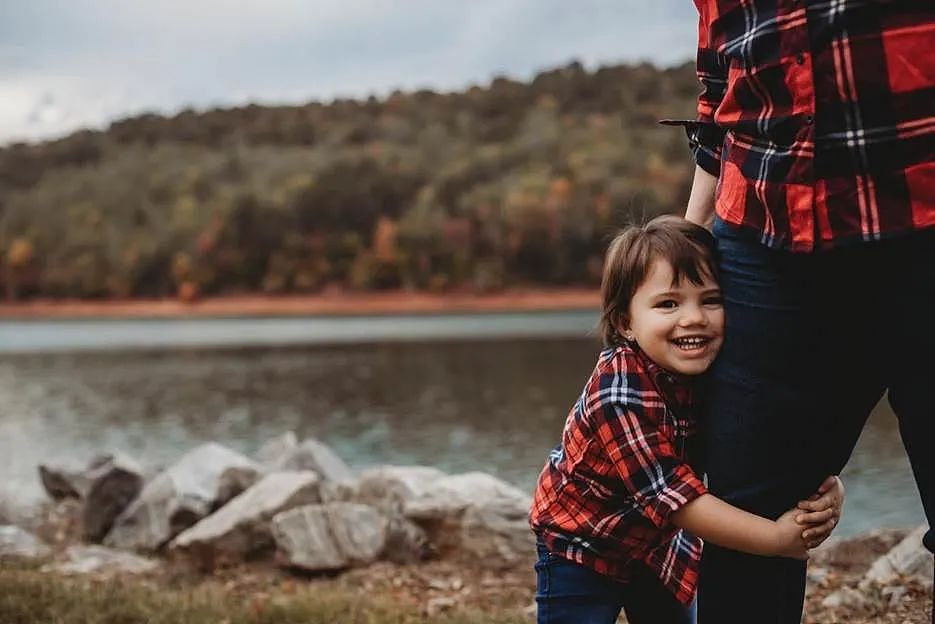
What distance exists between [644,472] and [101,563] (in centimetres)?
404

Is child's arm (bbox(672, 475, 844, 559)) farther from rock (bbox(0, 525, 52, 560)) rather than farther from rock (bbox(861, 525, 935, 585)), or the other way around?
rock (bbox(0, 525, 52, 560))

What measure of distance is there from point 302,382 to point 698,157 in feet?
51.5

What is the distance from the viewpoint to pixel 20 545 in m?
5.48

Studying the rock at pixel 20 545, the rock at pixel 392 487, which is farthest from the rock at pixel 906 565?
the rock at pixel 20 545

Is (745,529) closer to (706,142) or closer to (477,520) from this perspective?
(706,142)

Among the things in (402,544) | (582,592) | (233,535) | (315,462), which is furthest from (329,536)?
(582,592)

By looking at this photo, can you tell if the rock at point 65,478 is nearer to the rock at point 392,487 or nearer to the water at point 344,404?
the water at point 344,404

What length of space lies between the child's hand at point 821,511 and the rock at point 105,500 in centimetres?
519

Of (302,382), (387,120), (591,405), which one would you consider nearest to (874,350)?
(591,405)

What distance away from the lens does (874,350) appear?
1467 mm

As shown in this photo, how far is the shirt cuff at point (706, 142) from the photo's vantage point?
1759 mm

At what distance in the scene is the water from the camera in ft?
29.0

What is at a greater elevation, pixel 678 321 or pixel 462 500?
pixel 678 321

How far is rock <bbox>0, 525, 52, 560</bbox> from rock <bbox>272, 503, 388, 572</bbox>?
134cm
